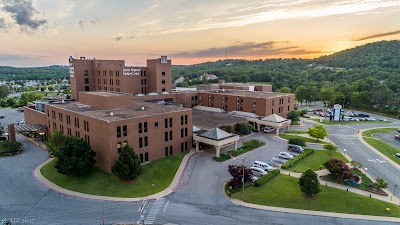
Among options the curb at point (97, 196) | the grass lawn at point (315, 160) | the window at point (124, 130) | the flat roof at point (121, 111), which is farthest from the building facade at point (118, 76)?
the grass lawn at point (315, 160)

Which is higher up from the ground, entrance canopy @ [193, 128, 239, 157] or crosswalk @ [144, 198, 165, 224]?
entrance canopy @ [193, 128, 239, 157]

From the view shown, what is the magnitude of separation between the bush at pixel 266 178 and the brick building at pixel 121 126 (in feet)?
70.4

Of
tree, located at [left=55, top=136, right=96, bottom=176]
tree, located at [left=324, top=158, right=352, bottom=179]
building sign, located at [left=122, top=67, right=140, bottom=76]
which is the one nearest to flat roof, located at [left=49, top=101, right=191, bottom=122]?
tree, located at [left=55, top=136, right=96, bottom=176]

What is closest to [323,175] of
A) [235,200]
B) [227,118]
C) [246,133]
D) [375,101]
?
[235,200]

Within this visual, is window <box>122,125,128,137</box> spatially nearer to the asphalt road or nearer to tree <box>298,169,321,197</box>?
the asphalt road

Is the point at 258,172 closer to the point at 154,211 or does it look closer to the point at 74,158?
the point at 154,211

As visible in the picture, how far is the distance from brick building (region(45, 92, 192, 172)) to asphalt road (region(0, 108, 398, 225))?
968 cm

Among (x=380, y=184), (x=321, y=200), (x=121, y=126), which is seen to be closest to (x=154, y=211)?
(x=121, y=126)

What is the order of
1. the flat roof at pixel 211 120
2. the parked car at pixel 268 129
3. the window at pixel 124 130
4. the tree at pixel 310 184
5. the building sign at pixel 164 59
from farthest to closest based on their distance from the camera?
1. the building sign at pixel 164 59
2. the parked car at pixel 268 129
3. the flat roof at pixel 211 120
4. the window at pixel 124 130
5. the tree at pixel 310 184

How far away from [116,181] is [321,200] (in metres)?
34.0

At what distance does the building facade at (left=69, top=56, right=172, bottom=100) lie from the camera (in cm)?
10169

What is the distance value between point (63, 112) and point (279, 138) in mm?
56436

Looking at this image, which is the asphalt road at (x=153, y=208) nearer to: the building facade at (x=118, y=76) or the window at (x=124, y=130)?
the window at (x=124, y=130)

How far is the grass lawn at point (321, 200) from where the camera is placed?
39562mm
